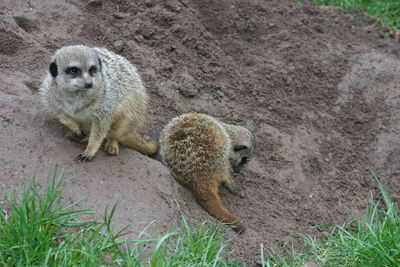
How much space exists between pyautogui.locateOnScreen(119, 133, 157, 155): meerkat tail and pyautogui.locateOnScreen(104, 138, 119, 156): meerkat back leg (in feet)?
0.31

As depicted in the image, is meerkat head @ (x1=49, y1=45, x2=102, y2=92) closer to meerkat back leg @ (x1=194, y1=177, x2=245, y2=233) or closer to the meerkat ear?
the meerkat ear

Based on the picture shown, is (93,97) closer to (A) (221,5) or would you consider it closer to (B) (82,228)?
(B) (82,228)

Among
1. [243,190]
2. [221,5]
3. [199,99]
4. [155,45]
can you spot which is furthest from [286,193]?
[221,5]

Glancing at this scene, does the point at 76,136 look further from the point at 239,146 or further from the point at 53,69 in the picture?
the point at 239,146


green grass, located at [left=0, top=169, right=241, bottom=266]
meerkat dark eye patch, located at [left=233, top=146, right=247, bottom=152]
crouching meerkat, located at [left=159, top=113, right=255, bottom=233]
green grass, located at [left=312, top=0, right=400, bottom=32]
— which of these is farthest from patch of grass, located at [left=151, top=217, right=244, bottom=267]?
green grass, located at [left=312, top=0, right=400, bottom=32]

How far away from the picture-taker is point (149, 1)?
16.9 ft

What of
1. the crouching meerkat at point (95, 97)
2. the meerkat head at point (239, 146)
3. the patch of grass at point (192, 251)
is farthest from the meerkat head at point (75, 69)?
the meerkat head at point (239, 146)

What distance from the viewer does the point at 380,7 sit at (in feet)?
21.8

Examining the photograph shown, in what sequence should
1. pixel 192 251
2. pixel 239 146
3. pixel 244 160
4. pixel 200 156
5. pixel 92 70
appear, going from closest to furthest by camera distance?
pixel 192 251
pixel 92 70
pixel 200 156
pixel 239 146
pixel 244 160

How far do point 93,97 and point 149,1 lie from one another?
2.04 m

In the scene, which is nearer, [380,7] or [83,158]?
[83,158]

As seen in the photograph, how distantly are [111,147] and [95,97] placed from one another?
425 millimetres

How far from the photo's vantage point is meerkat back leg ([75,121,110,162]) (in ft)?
11.4

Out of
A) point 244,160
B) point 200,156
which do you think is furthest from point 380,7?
point 200,156
